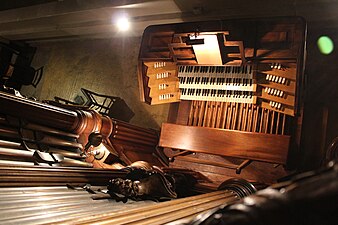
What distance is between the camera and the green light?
4734mm

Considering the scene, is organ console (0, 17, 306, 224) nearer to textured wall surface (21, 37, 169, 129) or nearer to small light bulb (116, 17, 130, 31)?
textured wall surface (21, 37, 169, 129)

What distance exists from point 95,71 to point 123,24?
4.94 feet

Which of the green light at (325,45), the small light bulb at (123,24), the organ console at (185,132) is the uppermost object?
the small light bulb at (123,24)

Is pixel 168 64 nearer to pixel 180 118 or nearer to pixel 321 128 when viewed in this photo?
pixel 180 118

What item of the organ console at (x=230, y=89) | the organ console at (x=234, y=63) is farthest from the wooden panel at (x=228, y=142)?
the organ console at (x=234, y=63)

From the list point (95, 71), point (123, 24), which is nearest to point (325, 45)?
point (123, 24)

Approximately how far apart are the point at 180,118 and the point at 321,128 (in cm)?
211

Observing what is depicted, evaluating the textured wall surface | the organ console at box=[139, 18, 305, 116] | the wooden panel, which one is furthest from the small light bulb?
the wooden panel

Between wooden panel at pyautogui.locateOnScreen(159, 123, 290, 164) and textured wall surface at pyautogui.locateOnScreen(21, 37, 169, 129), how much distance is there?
176 centimetres

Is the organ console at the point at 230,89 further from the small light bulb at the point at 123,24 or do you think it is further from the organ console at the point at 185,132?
the small light bulb at the point at 123,24

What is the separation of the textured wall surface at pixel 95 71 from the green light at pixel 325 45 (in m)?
2.96

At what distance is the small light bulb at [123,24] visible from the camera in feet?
20.6

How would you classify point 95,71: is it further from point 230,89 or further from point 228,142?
point 228,142

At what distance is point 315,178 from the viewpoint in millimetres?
383
